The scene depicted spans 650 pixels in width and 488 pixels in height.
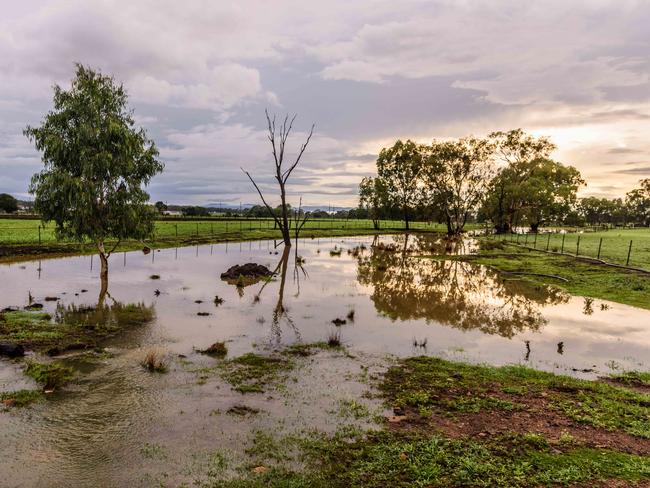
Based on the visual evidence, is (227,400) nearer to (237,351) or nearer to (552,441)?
(237,351)

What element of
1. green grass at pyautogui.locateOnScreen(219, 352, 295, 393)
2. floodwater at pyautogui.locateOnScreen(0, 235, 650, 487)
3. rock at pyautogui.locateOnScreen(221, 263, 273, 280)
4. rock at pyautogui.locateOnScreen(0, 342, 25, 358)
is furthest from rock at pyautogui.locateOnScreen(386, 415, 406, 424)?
rock at pyautogui.locateOnScreen(221, 263, 273, 280)

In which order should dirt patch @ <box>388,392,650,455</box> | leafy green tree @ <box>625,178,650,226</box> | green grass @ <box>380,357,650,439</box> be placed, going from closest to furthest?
dirt patch @ <box>388,392,650,455</box>
green grass @ <box>380,357,650,439</box>
leafy green tree @ <box>625,178,650,226</box>

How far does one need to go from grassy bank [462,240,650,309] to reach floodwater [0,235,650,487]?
1795mm

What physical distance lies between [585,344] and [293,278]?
699 inches

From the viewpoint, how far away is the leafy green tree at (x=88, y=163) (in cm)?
2069

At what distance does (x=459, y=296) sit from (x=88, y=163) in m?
21.8

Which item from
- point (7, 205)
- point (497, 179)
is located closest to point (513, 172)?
point (497, 179)

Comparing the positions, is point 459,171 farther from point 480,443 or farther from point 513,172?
point 480,443

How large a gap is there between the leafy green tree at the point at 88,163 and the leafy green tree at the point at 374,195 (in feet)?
248

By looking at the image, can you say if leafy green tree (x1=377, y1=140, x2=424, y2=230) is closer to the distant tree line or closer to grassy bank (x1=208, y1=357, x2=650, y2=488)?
the distant tree line

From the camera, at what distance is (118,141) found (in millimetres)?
21672

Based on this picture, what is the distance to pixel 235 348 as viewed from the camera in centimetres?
1352

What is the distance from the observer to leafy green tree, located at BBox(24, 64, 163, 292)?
20688 mm

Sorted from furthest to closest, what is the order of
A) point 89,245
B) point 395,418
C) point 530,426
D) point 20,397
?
point 89,245 < point 20,397 < point 395,418 < point 530,426
